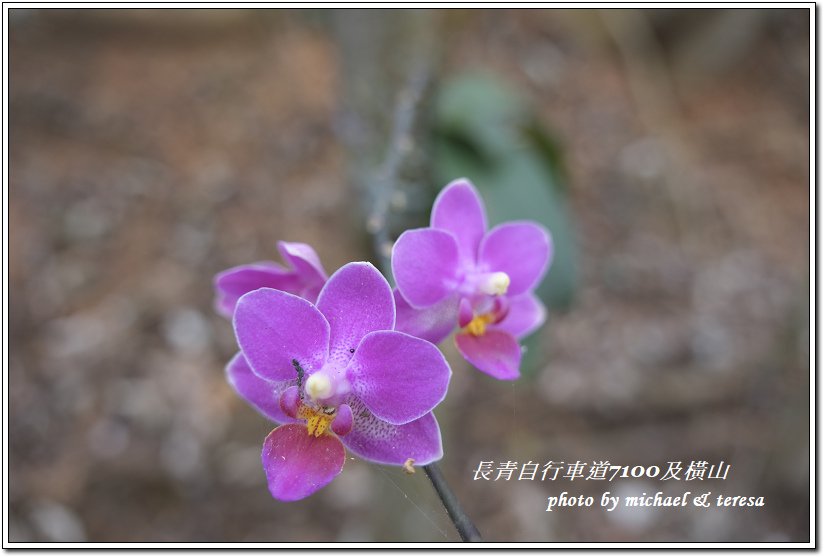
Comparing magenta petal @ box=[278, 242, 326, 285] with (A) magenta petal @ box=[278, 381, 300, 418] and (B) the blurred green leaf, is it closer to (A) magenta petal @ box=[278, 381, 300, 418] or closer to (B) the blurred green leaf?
(A) magenta petal @ box=[278, 381, 300, 418]

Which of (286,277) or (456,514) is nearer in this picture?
(456,514)

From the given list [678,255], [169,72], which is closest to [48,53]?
[169,72]

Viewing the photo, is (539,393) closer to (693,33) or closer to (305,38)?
(305,38)

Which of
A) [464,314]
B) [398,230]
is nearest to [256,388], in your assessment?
[464,314]

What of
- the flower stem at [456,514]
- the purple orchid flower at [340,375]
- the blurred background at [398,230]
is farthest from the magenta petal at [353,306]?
the blurred background at [398,230]

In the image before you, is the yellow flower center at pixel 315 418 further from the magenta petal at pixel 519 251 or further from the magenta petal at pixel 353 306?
the magenta petal at pixel 519 251

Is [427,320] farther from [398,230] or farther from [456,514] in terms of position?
[398,230]
